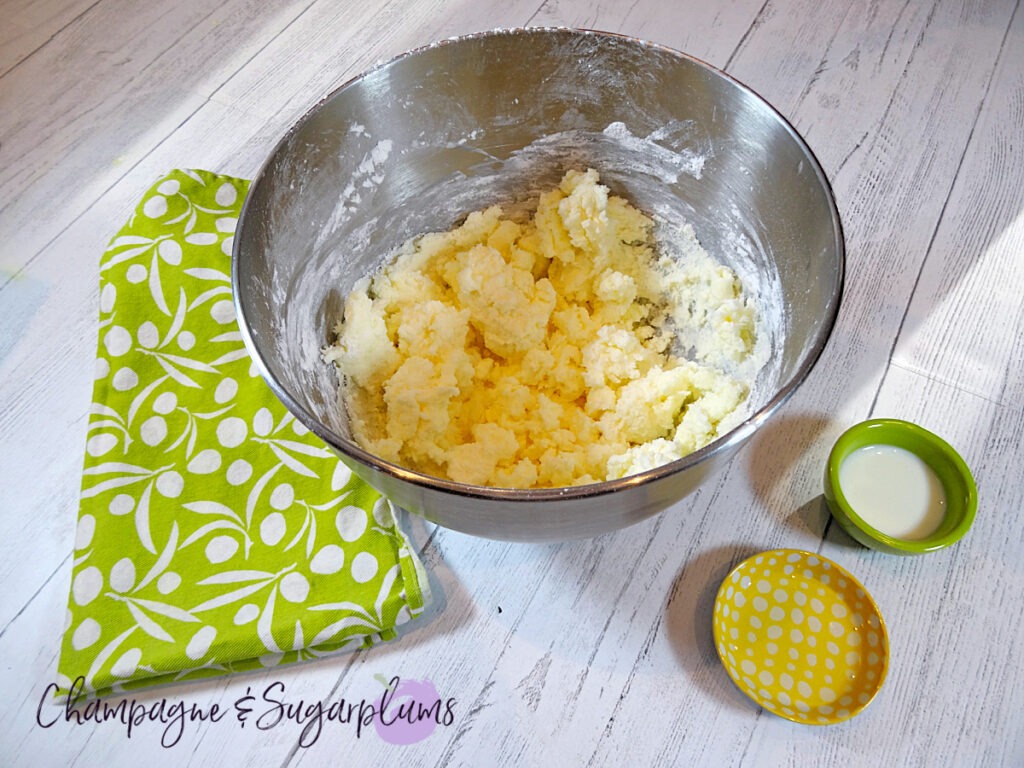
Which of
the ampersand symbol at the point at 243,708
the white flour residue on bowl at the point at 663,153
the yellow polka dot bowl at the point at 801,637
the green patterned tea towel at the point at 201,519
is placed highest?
the white flour residue on bowl at the point at 663,153

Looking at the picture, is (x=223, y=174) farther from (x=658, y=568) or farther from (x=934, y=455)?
(x=934, y=455)

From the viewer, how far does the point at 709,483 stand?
0.97m

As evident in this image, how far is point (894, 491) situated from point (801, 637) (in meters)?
0.24

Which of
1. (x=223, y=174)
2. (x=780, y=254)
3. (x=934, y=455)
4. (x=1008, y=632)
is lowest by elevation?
(x=1008, y=632)

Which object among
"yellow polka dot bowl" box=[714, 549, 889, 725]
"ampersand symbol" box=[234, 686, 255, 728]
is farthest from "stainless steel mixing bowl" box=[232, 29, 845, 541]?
"ampersand symbol" box=[234, 686, 255, 728]

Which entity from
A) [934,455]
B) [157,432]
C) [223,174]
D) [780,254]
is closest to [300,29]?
[223,174]

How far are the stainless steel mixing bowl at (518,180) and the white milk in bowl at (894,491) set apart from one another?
0.20m

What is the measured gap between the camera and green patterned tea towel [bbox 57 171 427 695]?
2.78ft

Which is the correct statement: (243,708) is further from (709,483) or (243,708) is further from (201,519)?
(709,483)

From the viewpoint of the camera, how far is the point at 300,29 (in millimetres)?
1508

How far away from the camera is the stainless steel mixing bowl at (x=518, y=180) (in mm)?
748

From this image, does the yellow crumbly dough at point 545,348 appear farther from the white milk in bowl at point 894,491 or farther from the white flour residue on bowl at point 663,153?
the white milk in bowl at point 894,491

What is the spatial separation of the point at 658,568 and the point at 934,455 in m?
0.39

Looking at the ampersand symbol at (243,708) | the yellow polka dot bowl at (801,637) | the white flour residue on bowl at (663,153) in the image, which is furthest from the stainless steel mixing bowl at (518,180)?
the ampersand symbol at (243,708)
